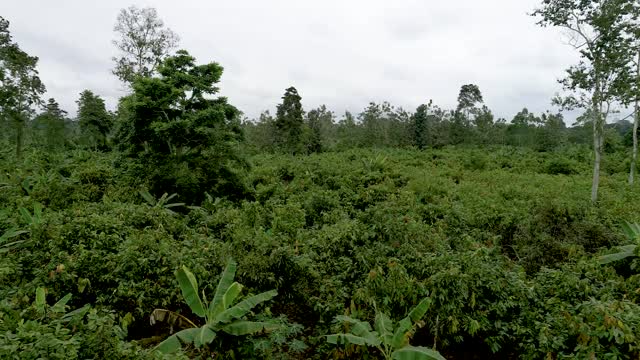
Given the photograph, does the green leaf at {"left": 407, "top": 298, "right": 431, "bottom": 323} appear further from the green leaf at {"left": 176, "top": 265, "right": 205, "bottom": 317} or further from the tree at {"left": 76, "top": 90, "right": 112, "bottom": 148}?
the tree at {"left": 76, "top": 90, "right": 112, "bottom": 148}

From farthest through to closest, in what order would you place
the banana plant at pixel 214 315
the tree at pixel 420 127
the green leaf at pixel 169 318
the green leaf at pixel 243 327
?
the tree at pixel 420 127 < the green leaf at pixel 169 318 < the green leaf at pixel 243 327 < the banana plant at pixel 214 315

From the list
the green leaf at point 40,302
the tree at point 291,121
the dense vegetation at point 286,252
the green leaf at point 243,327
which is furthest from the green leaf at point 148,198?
the tree at point 291,121

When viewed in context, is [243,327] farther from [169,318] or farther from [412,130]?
[412,130]

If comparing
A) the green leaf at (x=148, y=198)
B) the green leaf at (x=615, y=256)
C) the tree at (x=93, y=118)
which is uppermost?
the tree at (x=93, y=118)

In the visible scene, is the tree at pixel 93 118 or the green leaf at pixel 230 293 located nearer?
Answer: the green leaf at pixel 230 293

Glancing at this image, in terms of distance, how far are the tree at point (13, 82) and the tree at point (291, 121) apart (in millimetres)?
16903

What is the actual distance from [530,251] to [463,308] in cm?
417

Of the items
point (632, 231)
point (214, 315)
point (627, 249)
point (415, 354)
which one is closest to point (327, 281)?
point (214, 315)

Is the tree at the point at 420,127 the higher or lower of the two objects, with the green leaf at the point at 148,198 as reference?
higher

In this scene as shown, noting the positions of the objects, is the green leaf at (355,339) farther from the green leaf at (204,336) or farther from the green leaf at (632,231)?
the green leaf at (632,231)

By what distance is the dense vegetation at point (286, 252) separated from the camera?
486 centimetres

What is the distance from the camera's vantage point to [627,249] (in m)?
7.39

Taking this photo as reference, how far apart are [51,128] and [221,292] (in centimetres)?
2545

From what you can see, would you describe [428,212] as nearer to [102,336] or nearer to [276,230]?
[276,230]
